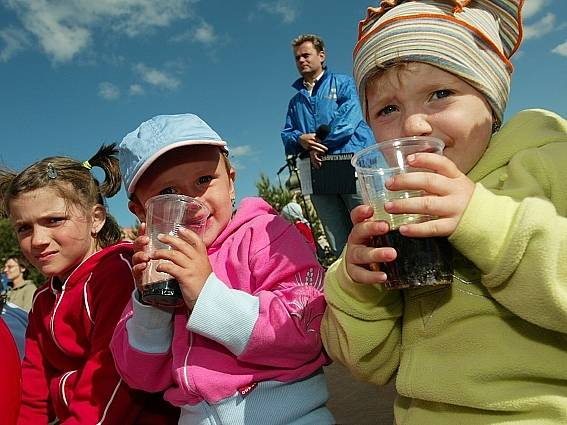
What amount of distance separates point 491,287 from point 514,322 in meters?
0.14

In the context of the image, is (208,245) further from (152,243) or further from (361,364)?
(361,364)

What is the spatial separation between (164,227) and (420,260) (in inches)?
36.9

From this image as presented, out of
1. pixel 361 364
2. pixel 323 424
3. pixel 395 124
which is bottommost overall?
pixel 323 424

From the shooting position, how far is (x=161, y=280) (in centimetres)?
179

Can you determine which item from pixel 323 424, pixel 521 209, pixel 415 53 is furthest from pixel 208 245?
pixel 521 209

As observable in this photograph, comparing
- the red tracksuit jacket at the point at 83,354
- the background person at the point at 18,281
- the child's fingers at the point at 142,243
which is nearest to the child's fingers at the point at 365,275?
the child's fingers at the point at 142,243

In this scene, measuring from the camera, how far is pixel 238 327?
1.73 m

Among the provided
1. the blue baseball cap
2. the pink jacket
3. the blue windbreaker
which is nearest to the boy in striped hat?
the pink jacket

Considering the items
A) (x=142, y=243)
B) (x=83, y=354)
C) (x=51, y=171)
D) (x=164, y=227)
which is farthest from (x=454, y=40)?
(x=51, y=171)

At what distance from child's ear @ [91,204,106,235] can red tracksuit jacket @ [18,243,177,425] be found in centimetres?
21

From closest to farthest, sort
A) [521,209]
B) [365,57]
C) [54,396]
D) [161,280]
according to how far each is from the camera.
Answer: [521,209] < [365,57] < [161,280] < [54,396]

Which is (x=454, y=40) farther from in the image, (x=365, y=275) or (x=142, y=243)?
(x=142, y=243)

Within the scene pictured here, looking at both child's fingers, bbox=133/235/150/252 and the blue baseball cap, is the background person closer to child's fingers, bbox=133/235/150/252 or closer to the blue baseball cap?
the blue baseball cap

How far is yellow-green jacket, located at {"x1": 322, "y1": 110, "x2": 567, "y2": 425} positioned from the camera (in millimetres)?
1199
